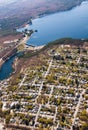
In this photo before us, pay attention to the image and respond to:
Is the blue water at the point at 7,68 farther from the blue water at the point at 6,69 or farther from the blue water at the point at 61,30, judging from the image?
the blue water at the point at 61,30

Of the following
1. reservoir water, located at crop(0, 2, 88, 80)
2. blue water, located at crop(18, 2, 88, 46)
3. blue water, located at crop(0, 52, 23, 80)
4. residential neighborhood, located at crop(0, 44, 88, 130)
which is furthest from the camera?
blue water, located at crop(18, 2, 88, 46)

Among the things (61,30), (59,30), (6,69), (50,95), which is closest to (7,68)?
(6,69)

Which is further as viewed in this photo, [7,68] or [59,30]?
[59,30]

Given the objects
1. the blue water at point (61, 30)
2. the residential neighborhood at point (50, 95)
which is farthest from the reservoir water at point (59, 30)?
the residential neighborhood at point (50, 95)

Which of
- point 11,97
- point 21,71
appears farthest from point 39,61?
point 11,97

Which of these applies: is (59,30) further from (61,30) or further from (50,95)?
(50,95)

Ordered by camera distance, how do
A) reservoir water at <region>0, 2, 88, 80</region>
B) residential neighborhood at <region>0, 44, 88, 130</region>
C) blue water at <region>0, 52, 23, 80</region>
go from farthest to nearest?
reservoir water at <region>0, 2, 88, 80</region> → blue water at <region>0, 52, 23, 80</region> → residential neighborhood at <region>0, 44, 88, 130</region>

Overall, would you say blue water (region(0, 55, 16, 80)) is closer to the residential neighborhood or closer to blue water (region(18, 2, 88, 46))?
the residential neighborhood

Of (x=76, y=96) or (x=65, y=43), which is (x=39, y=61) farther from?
(x=76, y=96)

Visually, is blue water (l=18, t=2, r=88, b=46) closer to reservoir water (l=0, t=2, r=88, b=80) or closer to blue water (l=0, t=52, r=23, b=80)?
reservoir water (l=0, t=2, r=88, b=80)

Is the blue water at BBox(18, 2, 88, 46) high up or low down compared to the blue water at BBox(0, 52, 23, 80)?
up

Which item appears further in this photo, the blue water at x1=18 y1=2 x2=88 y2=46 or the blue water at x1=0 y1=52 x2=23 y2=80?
the blue water at x1=18 y1=2 x2=88 y2=46

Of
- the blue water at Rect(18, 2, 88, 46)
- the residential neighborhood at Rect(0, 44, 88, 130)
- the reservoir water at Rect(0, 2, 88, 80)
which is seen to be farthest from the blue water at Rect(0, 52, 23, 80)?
the blue water at Rect(18, 2, 88, 46)
